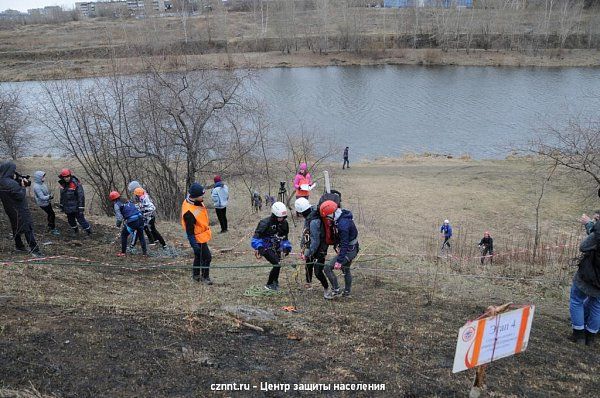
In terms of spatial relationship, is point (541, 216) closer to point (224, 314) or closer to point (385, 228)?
point (385, 228)

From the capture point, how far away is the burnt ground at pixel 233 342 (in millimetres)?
5266

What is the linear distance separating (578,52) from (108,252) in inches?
2546

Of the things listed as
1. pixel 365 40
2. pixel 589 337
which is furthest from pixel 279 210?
pixel 365 40

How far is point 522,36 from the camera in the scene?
62.6m

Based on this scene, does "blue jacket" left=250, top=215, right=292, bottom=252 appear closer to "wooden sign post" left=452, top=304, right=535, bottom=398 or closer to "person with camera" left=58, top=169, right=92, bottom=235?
"wooden sign post" left=452, top=304, right=535, bottom=398

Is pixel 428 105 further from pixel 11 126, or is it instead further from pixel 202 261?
pixel 202 261

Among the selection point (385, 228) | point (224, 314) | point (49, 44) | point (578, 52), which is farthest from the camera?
point (49, 44)

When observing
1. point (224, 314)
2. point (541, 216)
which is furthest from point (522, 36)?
point (224, 314)

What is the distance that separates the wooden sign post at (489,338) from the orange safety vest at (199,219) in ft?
16.7

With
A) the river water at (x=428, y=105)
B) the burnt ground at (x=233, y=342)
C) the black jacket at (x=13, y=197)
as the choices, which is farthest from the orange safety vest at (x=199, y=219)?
the river water at (x=428, y=105)

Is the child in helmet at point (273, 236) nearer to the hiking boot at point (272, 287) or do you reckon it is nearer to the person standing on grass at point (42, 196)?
the hiking boot at point (272, 287)

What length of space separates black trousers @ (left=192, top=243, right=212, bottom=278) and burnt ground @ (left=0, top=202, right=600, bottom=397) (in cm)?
39

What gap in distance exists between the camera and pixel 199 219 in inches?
336

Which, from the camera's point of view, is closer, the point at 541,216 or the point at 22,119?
the point at 541,216
